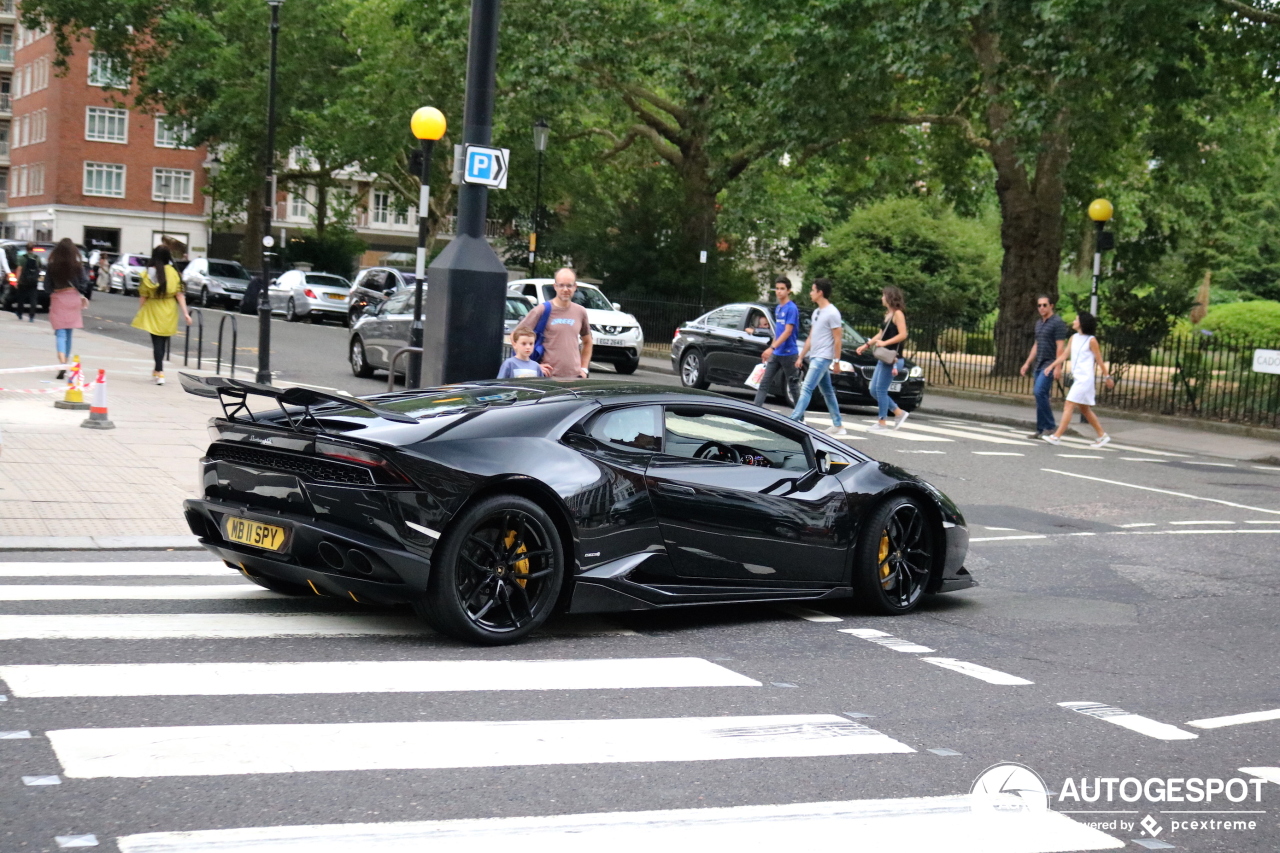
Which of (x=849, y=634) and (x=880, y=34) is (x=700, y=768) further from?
(x=880, y=34)

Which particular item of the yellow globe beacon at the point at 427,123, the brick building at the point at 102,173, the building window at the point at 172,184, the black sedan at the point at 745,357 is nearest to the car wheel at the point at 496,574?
the yellow globe beacon at the point at 427,123

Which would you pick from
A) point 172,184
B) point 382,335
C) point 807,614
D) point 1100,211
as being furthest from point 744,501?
point 172,184

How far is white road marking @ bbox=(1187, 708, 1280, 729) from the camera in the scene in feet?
20.4

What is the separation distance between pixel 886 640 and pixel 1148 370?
20.1 meters

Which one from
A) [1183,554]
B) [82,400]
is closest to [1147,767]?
[1183,554]

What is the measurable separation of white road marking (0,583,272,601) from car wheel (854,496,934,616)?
3111 mm

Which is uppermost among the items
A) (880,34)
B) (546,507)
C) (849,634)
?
(880,34)

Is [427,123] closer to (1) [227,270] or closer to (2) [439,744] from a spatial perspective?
(2) [439,744]

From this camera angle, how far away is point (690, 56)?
1410 inches

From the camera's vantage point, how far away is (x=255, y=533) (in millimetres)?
6992

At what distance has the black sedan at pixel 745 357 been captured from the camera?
23188 millimetres

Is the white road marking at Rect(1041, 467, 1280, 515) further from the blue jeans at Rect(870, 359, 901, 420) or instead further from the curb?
the curb

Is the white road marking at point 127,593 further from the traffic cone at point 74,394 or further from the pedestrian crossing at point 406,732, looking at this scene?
the traffic cone at point 74,394

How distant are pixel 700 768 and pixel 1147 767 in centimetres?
167
